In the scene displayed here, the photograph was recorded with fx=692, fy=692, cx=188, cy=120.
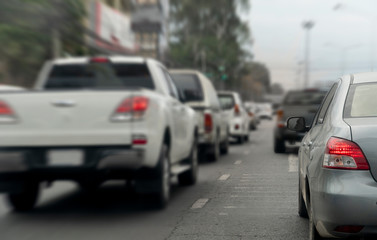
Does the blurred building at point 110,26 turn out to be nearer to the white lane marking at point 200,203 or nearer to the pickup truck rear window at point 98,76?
the pickup truck rear window at point 98,76

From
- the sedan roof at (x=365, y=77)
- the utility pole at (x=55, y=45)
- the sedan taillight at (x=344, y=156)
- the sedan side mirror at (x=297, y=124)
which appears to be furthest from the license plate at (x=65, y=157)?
the utility pole at (x=55, y=45)

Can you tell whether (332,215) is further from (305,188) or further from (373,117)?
(305,188)

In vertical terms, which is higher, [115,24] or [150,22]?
[150,22]

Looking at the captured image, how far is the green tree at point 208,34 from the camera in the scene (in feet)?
233

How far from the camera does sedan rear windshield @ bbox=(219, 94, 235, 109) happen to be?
21156mm

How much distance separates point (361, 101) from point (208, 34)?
68.2 metres

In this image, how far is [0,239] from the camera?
21.1 ft

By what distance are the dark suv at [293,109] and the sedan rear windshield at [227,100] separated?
13.8 ft

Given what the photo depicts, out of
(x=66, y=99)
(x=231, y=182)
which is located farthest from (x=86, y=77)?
(x=231, y=182)

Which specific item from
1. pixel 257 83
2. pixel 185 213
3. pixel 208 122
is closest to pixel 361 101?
pixel 185 213

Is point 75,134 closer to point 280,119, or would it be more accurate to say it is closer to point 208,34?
point 280,119

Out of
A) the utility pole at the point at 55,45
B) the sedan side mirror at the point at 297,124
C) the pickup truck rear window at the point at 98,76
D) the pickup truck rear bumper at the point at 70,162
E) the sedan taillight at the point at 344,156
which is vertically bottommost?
the pickup truck rear bumper at the point at 70,162

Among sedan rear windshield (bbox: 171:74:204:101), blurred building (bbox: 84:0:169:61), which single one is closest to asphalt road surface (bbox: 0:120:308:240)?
sedan rear windshield (bbox: 171:74:204:101)

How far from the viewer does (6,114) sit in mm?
7273
